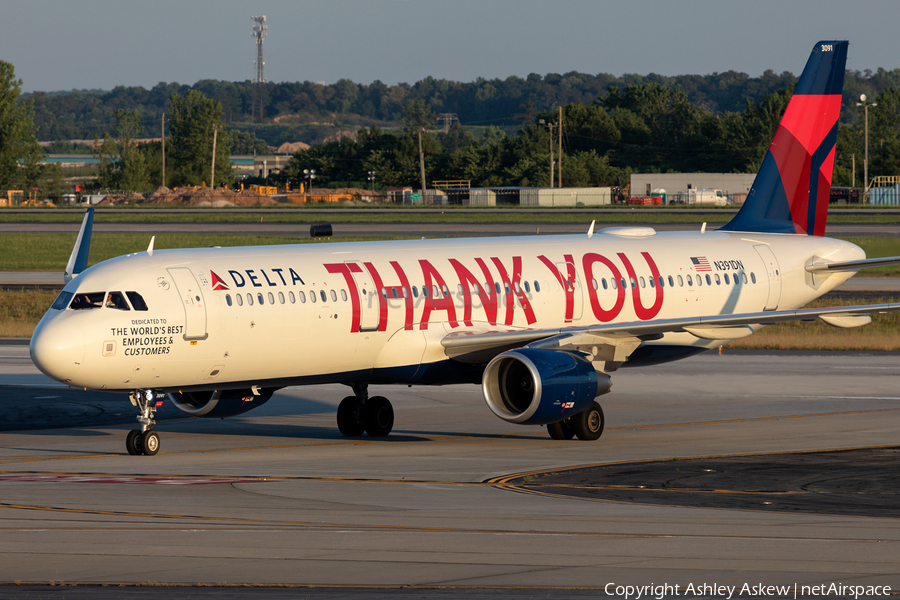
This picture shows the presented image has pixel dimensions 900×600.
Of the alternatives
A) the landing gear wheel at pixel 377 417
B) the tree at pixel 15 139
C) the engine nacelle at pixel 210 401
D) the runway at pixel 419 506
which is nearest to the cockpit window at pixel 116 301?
the runway at pixel 419 506

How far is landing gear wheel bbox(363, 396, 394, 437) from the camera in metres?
29.0

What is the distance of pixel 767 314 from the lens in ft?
90.5

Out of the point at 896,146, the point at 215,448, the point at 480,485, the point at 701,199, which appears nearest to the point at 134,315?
the point at 215,448

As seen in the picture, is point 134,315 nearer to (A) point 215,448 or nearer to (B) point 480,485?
(A) point 215,448

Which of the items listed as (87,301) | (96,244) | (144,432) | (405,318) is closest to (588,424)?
(405,318)

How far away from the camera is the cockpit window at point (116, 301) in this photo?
24.2m

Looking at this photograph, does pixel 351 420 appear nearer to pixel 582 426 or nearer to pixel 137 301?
pixel 582 426

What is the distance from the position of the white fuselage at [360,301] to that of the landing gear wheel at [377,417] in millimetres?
1310

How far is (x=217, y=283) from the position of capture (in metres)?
25.4

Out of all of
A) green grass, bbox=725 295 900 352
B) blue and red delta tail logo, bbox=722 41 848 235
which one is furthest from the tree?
blue and red delta tail logo, bbox=722 41 848 235

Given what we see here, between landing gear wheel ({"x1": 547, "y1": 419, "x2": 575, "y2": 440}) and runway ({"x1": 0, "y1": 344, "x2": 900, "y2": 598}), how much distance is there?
0.72 meters

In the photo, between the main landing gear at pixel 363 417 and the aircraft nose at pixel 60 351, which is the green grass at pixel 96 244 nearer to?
Result: the main landing gear at pixel 363 417

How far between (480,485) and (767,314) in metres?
9.52

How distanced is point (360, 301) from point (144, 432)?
17.7 ft
